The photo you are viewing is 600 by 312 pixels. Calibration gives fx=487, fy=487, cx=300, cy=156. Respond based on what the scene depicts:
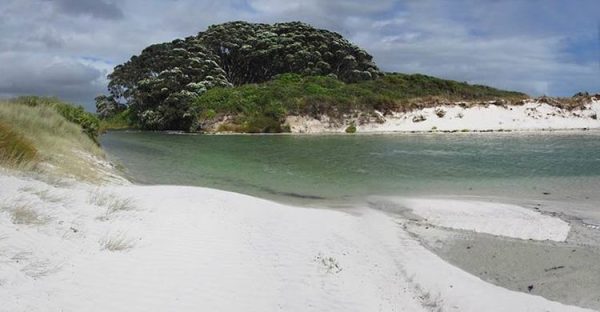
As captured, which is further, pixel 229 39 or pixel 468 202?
pixel 229 39

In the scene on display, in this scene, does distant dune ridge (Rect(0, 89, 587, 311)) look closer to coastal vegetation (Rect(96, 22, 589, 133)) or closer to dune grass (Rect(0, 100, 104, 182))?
dune grass (Rect(0, 100, 104, 182))

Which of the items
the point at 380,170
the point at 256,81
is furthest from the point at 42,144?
the point at 256,81

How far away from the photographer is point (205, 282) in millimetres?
6305

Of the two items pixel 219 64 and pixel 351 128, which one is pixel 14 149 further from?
pixel 219 64

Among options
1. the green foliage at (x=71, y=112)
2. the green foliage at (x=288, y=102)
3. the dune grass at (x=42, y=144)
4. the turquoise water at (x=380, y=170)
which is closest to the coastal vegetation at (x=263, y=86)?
the green foliage at (x=288, y=102)

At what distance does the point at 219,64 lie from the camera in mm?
67500

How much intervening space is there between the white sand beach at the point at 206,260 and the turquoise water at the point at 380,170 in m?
4.60

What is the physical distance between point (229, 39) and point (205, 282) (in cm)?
6378

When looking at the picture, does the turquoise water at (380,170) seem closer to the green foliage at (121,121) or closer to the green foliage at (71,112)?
the green foliage at (71,112)

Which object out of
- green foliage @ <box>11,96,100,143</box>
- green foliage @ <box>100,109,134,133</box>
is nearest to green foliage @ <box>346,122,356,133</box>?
green foliage @ <box>11,96,100,143</box>

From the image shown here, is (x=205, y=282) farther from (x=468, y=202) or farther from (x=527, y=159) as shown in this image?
(x=527, y=159)

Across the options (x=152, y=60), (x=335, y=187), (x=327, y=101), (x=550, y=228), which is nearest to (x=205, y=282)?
(x=550, y=228)

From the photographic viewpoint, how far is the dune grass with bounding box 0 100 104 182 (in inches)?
453

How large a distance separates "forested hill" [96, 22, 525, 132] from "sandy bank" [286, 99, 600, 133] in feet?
5.39
